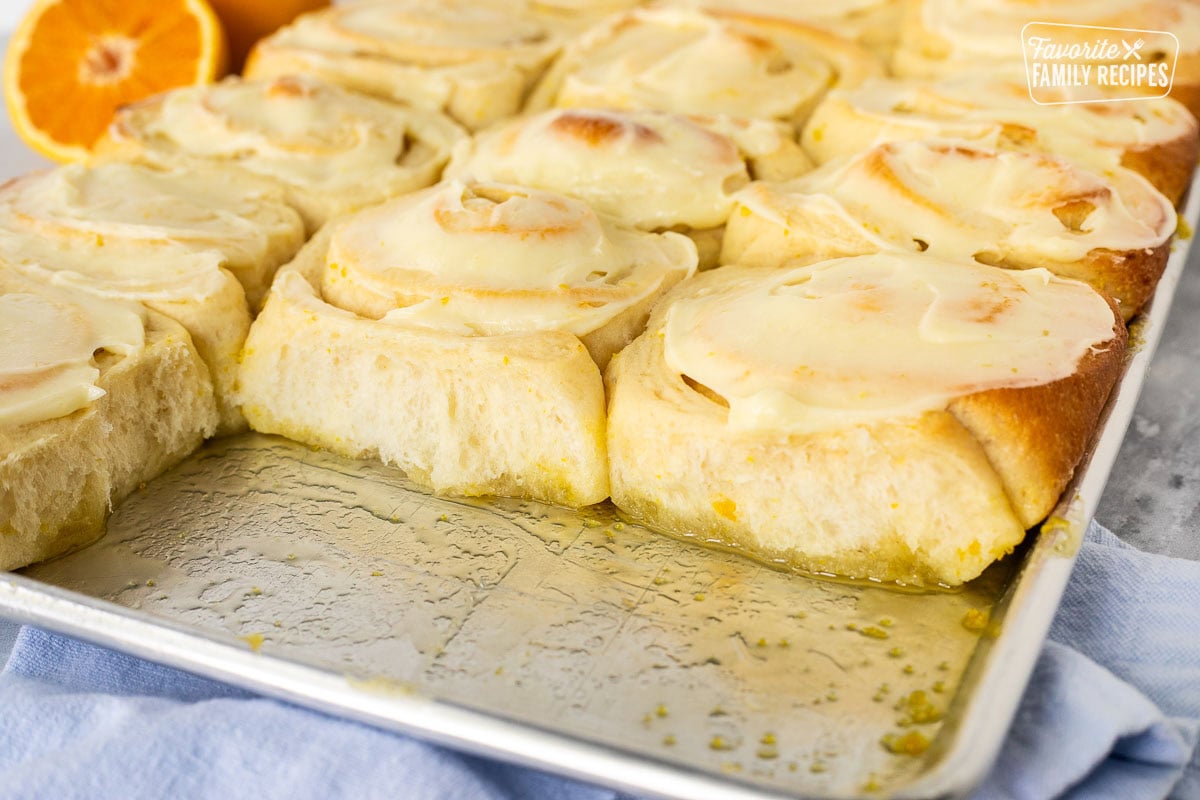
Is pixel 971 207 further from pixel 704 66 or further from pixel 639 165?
pixel 704 66

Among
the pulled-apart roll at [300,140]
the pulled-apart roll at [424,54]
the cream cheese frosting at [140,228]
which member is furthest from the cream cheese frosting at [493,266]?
the pulled-apart roll at [424,54]

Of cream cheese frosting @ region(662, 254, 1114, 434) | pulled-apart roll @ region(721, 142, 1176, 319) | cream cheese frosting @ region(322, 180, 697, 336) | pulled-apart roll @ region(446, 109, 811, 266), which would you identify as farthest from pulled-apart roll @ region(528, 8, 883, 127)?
cream cheese frosting @ region(662, 254, 1114, 434)

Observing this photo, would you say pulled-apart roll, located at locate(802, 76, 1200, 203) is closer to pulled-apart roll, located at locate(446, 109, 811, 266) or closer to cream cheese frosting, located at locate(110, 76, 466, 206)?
pulled-apart roll, located at locate(446, 109, 811, 266)

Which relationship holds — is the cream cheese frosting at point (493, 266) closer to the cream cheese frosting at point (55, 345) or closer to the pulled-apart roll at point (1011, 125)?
the cream cheese frosting at point (55, 345)

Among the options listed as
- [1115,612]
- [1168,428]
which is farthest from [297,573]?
[1168,428]

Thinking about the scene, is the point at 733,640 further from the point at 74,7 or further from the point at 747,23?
the point at 74,7

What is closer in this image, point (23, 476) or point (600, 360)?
point (23, 476)

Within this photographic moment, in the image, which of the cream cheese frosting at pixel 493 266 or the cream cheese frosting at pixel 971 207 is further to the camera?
the cream cheese frosting at pixel 971 207
